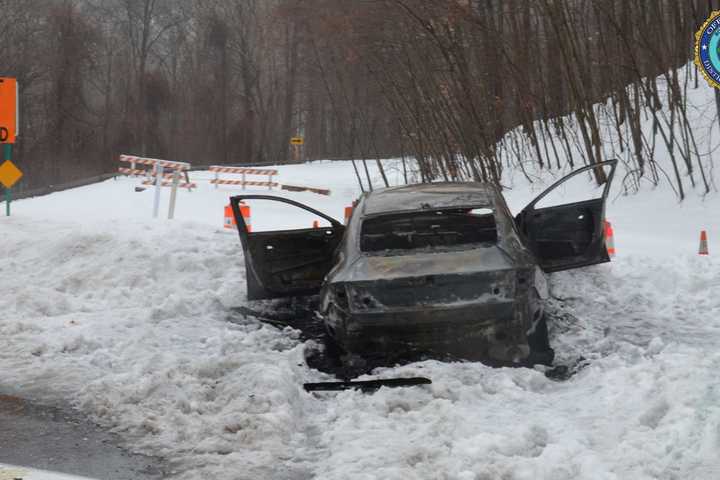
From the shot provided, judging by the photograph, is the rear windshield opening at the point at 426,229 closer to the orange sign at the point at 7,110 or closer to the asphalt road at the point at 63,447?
the asphalt road at the point at 63,447

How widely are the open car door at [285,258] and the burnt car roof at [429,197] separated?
34.3 inches

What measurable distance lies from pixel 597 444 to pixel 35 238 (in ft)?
32.9

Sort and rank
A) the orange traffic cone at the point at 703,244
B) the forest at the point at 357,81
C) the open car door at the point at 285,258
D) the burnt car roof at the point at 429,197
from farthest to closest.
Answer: the forest at the point at 357,81 < the orange traffic cone at the point at 703,244 < the open car door at the point at 285,258 < the burnt car roof at the point at 429,197

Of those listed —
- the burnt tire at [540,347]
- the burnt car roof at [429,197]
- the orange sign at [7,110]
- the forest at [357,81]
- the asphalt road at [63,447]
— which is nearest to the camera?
the asphalt road at [63,447]

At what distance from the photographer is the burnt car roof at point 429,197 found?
23.3 ft

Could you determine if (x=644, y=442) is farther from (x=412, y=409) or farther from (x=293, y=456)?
(x=293, y=456)

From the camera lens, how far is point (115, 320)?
828cm

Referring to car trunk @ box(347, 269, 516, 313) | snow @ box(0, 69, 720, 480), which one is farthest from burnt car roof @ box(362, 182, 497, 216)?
snow @ box(0, 69, 720, 480)

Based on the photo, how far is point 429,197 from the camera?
7.37 metres

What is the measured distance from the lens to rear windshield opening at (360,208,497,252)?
22.7 feet

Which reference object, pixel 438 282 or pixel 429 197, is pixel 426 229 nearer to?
pixel 429 197

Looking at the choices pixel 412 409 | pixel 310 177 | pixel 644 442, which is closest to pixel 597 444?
pixel 644 442

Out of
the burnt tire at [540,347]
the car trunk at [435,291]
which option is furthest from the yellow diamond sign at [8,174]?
the burnt tire at [540,347]

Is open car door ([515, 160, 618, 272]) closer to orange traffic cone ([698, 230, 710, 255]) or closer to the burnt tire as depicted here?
the burnt tire
